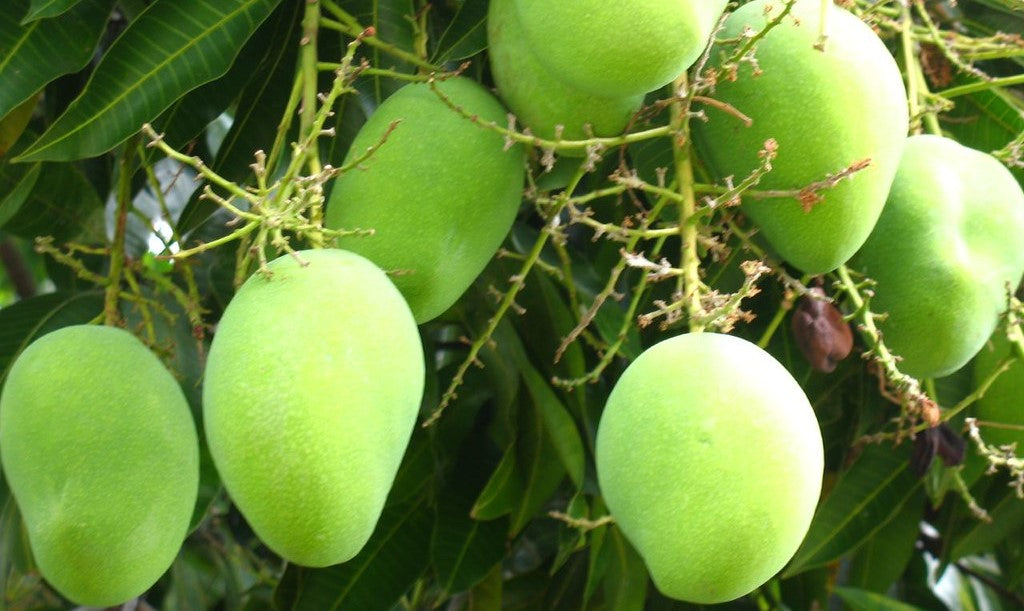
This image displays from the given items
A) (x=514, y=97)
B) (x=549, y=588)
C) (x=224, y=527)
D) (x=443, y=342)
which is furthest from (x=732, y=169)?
(x=224, y=527)

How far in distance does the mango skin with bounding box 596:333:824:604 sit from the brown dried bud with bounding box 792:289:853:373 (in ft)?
1.20

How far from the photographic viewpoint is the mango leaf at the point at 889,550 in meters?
2.07

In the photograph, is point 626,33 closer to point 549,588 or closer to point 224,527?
point 549,588

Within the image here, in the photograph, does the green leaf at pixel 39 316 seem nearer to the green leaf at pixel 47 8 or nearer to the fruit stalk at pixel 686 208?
the green leaf at pixel 47 8

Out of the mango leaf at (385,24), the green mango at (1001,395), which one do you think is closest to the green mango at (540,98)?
the mango leaf at (385,24)

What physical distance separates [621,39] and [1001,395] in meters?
0.80

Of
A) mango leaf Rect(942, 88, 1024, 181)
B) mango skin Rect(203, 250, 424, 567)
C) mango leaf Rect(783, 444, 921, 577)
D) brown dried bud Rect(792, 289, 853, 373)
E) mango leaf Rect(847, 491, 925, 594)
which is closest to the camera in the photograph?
mango skin Rect(203, 250, 424, 567)

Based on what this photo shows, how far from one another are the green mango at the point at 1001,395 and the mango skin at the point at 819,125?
0.45 meters

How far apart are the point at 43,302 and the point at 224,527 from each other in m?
1.00

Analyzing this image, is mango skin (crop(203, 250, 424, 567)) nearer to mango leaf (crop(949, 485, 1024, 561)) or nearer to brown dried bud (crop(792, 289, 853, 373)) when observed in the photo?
brown dried bud (crop(792, 289, 853, 373))

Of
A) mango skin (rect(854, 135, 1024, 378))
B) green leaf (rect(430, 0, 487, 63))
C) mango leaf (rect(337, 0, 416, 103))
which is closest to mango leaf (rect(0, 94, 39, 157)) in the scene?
mango leaf (rect(337, 0, 416, 103))

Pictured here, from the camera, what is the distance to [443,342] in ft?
6.39

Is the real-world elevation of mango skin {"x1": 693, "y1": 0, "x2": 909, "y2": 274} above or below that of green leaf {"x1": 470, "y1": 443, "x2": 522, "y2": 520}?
above

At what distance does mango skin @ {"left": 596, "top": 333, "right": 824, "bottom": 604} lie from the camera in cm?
96
